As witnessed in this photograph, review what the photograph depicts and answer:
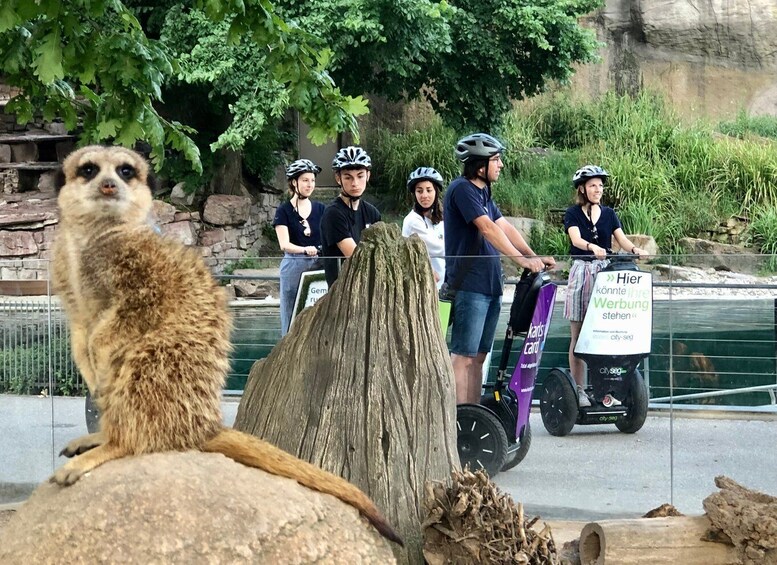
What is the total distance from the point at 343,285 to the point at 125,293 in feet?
3.73

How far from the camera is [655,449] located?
16.1ft

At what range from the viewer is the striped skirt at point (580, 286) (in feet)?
16.2

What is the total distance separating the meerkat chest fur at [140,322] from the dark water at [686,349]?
2210 millimetres

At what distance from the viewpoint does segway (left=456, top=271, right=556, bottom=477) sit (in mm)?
4812

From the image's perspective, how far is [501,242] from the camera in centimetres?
489

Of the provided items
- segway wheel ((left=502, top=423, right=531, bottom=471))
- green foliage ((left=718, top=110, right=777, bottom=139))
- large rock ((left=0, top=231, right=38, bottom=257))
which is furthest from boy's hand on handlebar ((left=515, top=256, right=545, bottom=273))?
green foliage ((left=718, top=110, right=777, bottom=139))

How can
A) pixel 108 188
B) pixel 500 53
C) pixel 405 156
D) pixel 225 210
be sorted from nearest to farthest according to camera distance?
pixel 108 188 → pixel 500 53 → pixel 225 210 → pixel 405 156

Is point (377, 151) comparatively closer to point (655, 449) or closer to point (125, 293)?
point (655, 449)

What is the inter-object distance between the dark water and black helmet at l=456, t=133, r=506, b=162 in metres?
0.88

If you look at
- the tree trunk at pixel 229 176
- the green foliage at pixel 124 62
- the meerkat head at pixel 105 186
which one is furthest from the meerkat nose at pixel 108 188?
the tree trunk at pixel 229 176

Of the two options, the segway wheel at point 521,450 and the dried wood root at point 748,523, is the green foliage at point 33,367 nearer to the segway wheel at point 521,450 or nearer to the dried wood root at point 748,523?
the segway wheel at point 521,450

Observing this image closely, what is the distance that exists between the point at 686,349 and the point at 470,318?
3.85 feet

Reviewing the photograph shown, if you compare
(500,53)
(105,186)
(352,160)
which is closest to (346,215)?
(352,160)

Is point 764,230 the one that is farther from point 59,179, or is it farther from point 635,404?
point 59,179
